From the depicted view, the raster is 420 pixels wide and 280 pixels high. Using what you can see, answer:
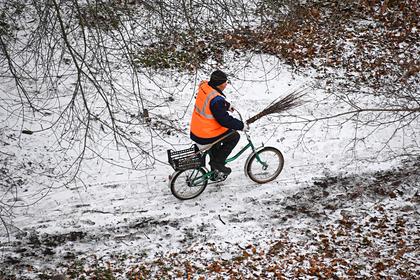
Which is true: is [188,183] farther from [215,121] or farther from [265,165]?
[265,165]

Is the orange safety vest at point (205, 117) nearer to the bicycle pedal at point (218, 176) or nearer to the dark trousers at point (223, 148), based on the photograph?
the dark trousers at point (223, 148)

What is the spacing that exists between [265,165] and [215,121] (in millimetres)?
1368

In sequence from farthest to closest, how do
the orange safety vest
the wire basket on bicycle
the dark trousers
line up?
the dark trousers → the wire basket on bicycle → the orange safety vest

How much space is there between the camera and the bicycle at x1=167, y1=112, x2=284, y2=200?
5.97 meters

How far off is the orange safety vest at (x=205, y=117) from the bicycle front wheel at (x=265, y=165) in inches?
34.4

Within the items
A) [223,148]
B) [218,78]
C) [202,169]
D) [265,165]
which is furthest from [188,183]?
[218,78]

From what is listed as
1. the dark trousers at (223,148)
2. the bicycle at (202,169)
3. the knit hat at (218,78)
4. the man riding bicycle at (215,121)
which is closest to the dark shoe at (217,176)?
the bicycle at (202,169)

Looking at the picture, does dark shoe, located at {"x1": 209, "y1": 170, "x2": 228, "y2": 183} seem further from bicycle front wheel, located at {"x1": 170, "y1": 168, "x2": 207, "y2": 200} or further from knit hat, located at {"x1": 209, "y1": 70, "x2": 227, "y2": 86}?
knit hat, located at {"x1": 209, "y1": 70, "x2": 227, "y2": 86}

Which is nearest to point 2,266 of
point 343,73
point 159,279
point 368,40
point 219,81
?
point 159,279

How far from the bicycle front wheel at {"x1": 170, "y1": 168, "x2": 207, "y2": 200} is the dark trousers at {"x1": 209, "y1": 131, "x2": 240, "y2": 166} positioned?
10.9 inches

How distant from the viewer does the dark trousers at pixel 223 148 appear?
6.04 metres

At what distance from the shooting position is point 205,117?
563 cm

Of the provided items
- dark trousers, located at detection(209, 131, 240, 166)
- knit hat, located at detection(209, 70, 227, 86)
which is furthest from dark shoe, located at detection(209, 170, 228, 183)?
knit hat, located at detection(209, 70, 227, 86)

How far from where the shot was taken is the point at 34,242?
218 inches
